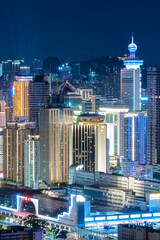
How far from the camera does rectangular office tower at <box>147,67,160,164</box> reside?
32844 mm

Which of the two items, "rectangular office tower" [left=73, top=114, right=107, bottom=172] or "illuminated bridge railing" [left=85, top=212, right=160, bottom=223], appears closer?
"illuminated bridge railing" [left=85, top=212, right=160, bottom=223]

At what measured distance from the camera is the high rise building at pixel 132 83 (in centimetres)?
3741

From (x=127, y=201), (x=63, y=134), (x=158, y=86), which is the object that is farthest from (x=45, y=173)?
(x=158, y=86)

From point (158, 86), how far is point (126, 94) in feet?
14.2

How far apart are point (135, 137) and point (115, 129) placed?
1118 mm

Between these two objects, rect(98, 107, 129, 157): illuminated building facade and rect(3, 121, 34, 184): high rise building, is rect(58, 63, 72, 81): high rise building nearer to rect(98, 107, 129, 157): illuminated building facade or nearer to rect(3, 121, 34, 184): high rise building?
rect(98, 107, 129, 157): illuminated building facade

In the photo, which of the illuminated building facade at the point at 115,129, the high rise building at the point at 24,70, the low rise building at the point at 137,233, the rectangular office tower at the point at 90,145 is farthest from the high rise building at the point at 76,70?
the low rise building at the point at 137,233

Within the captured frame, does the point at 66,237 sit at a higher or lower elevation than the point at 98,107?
lower

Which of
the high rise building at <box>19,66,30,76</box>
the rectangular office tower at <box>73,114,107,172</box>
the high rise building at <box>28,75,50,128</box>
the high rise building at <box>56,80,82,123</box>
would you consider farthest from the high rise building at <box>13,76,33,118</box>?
the rectangular office tower at <box>73,114,107,172</box>

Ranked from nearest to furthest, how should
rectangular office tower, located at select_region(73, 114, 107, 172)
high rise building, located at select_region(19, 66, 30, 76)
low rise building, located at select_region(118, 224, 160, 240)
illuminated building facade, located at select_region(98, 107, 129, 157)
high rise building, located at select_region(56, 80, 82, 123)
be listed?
low rise building, located at select_region(118, 224, 160, 240), rectangular office tower, located at select_region(73, 114, 107, 172), high rise building, located at select_region(56, 80, 82, 123), illuminated building facade, located at select_region(98, 107, 129, 157), high rise building, located at select_region(19, 66, 30, 76)

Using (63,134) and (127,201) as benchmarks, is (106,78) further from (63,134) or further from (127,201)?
(127,201)

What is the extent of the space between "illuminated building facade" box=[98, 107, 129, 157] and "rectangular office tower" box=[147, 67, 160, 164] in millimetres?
1031

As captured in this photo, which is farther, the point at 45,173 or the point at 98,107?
the point at 98,107

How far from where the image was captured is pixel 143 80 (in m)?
40.4
